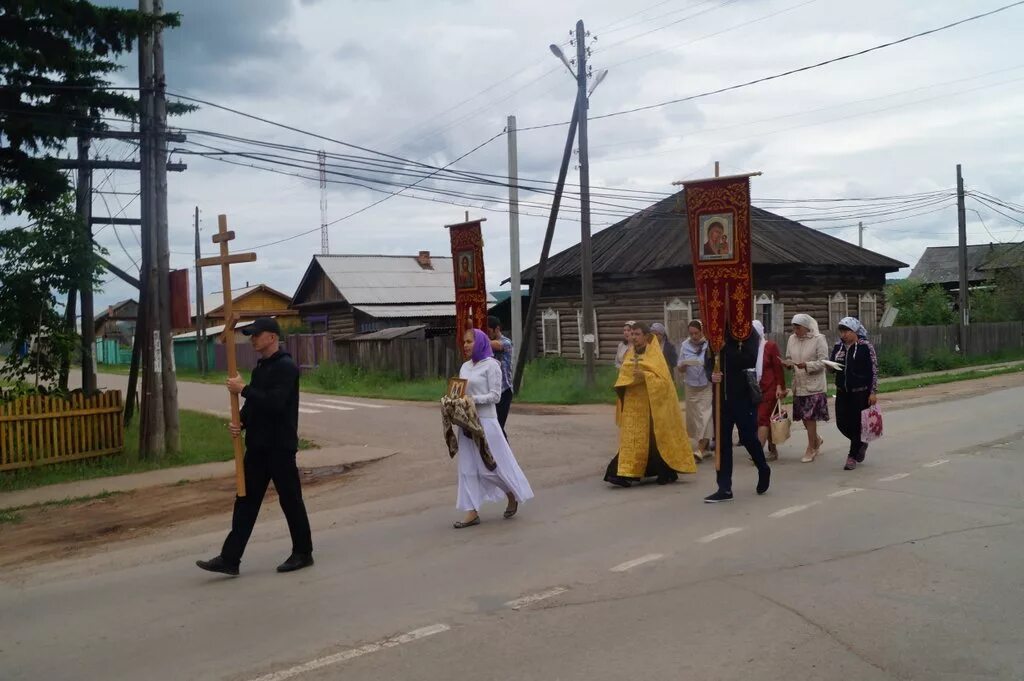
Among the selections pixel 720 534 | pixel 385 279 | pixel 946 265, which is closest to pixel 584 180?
pixel 720 534

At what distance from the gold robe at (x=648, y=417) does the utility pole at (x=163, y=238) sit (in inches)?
266

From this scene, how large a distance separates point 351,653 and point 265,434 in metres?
2.17

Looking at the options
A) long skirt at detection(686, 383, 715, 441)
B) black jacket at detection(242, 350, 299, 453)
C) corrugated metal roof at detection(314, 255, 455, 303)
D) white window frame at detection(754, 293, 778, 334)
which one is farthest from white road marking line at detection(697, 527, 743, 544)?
corrugated metal roof at detection(314, 255, 455, 303)

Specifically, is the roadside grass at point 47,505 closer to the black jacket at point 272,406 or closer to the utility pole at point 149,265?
the utility pole at point 149,265

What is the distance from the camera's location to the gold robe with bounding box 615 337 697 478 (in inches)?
385

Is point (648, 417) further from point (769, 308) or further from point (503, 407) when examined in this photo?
point (769, 308)

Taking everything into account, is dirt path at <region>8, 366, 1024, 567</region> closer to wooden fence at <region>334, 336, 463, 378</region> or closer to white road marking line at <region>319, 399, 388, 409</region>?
white road marking line at <region>319, 399, 388, 409</region>

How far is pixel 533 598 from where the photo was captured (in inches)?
229

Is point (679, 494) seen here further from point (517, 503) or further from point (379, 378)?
point (379, 378)

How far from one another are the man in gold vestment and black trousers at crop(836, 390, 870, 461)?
2.07 metres

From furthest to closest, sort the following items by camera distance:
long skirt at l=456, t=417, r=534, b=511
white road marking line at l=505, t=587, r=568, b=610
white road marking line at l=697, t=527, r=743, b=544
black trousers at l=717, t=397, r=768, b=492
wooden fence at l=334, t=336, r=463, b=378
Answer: wooden fence at l=334, t=336, r=463, b=378, black trousers at l=717, t=397, r=768, b=492, long skirt at l=456, t=417, r=534, b=511, white road marking line at l=697, t=527, r=743, b=544, white road marking line at l=505, t=587, r=568, b=610

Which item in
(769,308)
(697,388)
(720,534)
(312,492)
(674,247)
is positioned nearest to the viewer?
(720,534)

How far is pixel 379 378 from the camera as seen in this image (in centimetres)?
3147

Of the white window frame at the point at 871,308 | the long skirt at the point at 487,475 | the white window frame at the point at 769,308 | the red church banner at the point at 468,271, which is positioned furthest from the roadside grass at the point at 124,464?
the white window frame at the point at 871,308
